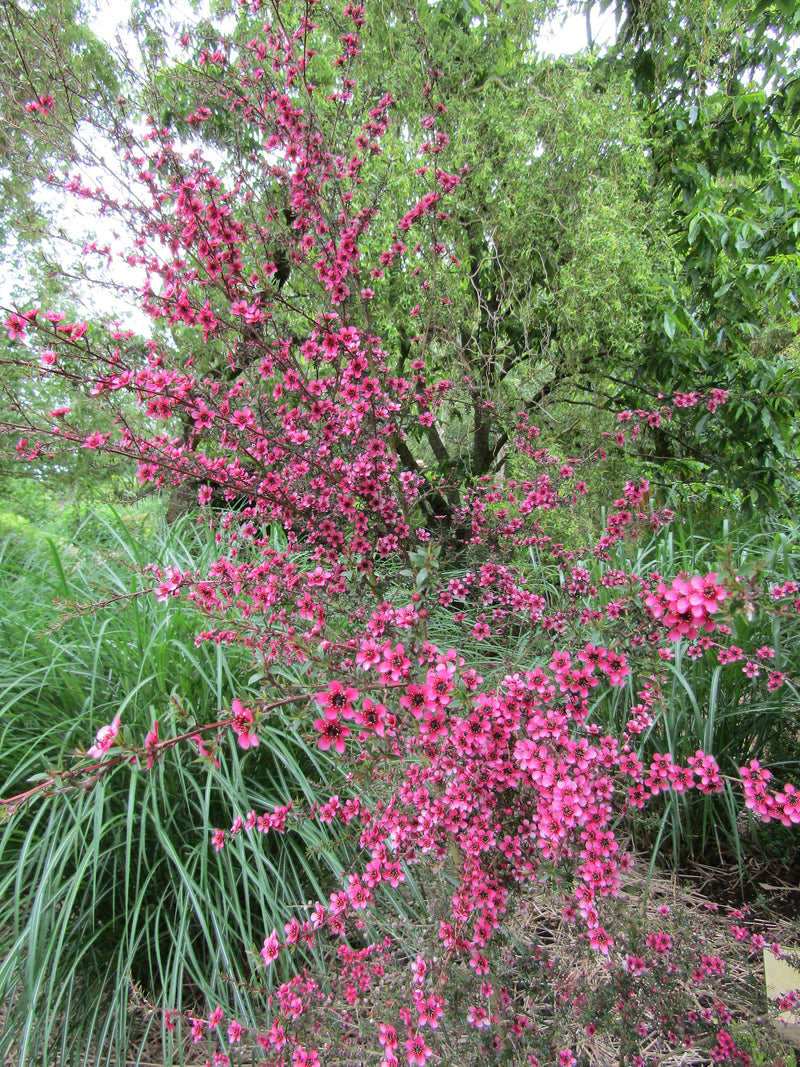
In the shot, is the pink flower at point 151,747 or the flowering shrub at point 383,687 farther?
the flowering shrub at point 383,687

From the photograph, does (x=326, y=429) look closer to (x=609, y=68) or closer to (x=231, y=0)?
(x=231, y=0)

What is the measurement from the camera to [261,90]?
1631 millimetres

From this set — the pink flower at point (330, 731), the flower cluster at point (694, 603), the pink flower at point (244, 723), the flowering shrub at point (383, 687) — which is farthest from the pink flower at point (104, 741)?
the flower cluster at point (694, 603)

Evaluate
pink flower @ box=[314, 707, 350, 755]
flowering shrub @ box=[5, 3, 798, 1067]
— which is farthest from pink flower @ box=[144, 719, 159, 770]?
pink flower @ box=[314, 707, 350, 755]

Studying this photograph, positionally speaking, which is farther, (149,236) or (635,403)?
(635,403)

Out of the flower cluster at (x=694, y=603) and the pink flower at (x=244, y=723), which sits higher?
the flower cluster at (x=694, y=603)

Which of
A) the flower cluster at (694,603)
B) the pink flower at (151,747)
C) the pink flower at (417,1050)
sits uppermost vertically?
the flower cluster at (694,603)

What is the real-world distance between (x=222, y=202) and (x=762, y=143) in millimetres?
2911

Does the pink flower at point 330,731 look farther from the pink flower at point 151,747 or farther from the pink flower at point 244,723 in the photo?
the pink flower at point 151,747

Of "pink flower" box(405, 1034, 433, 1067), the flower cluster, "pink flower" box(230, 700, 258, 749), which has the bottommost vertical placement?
"pink flower" box(405, 1034, 433, 1067)

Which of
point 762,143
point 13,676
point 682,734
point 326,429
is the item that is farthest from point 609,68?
point 13,676

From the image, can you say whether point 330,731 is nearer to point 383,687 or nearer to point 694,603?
point 383,687

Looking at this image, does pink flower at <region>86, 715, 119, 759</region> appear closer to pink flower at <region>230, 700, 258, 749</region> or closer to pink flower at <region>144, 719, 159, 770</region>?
pink flower at <region>144, 719, 159, 770</region>

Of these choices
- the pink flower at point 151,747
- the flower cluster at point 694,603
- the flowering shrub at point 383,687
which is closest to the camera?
the flower cluster at point 694,603
